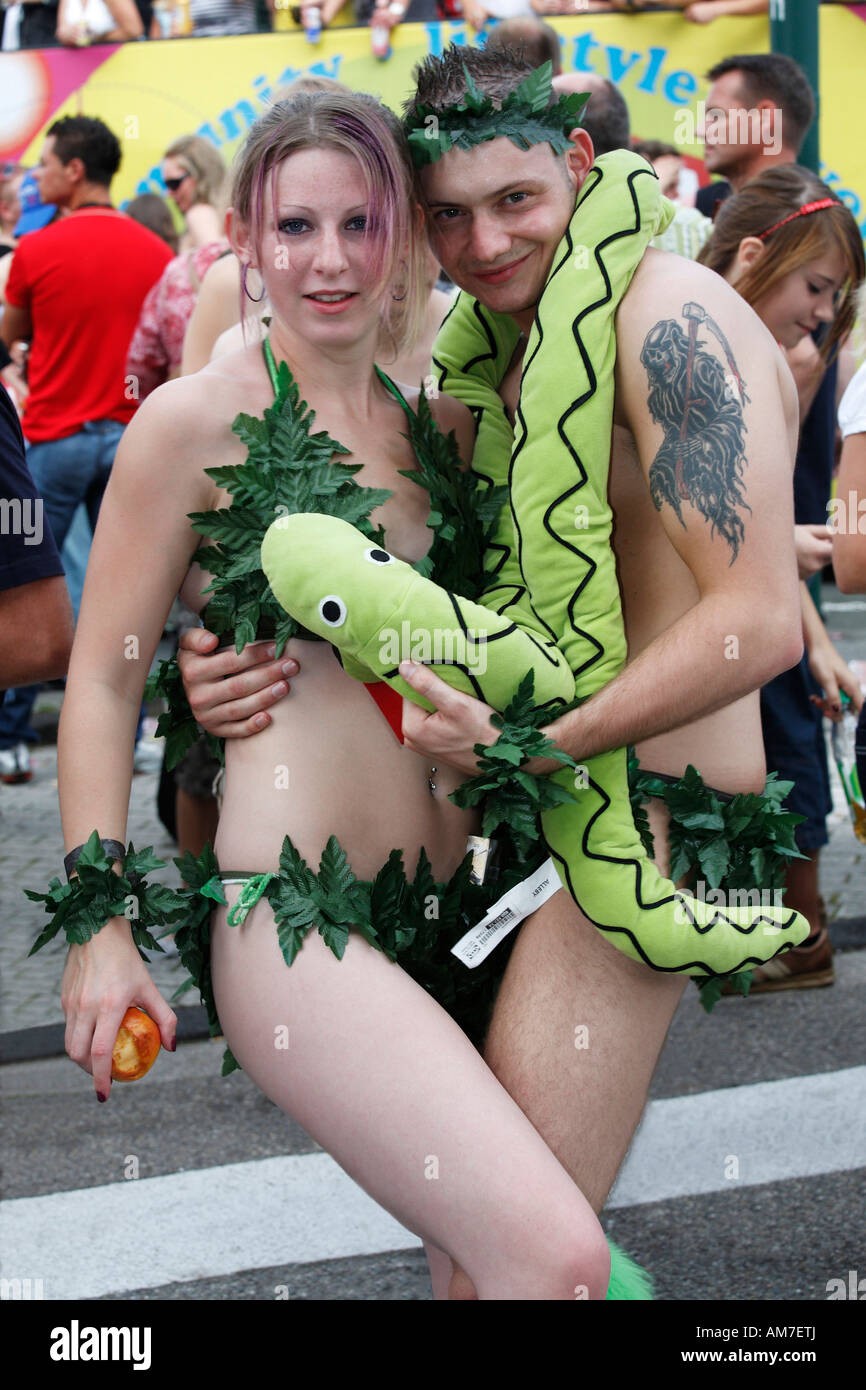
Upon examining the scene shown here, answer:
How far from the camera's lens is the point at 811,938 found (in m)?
4.60

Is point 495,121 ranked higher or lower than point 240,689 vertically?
higher

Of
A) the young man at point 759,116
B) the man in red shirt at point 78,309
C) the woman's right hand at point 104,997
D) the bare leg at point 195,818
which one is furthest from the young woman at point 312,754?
the man in red shirt at point 78,309

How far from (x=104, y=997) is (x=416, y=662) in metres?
0.62

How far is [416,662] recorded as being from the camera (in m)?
1.97

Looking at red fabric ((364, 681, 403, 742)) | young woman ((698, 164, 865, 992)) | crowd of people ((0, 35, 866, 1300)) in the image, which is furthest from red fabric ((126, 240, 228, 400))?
red fabric ((364, 681, 403, 742))

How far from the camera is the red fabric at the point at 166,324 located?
5027 millimetres

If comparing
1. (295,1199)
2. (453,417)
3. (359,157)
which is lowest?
(295,1199)

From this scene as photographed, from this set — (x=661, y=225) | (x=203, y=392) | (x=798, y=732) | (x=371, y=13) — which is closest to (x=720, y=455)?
(x=661, y=225)

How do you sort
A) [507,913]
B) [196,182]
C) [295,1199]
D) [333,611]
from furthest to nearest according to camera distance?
[196,182], [295,1199], [507,913], [333,611]

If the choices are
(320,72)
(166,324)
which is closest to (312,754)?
(166,324)

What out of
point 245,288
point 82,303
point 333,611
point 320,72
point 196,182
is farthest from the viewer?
point 320,72

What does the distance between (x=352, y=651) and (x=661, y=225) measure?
2.53 ft

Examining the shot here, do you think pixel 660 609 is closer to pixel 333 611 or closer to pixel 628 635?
pixel 628 635

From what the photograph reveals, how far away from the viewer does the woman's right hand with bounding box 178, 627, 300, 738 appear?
2.20m
